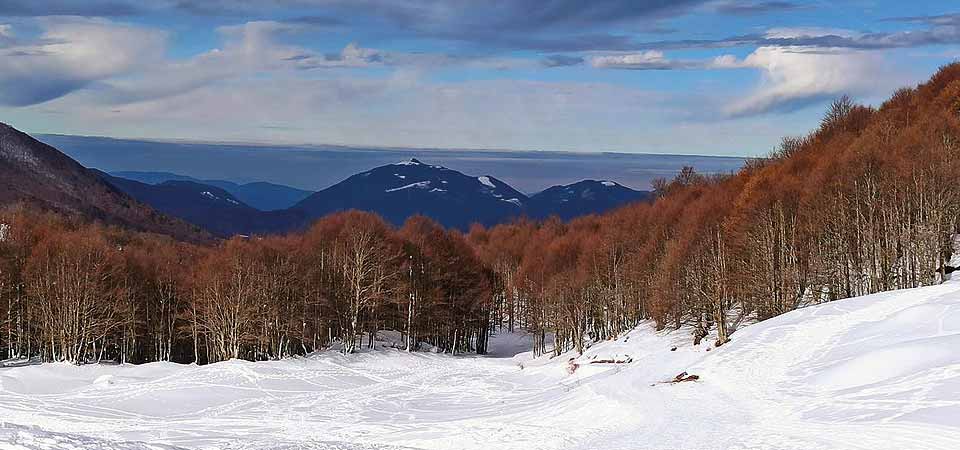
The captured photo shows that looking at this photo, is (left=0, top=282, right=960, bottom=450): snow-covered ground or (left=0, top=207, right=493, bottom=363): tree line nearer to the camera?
(left=0, top=282, right=960, bottom=450): snow-covered ground

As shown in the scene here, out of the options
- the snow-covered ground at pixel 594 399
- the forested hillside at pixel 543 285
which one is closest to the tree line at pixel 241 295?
the forested hillside at pixel 543 285

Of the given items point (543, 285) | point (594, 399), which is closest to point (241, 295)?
point (594, 399)

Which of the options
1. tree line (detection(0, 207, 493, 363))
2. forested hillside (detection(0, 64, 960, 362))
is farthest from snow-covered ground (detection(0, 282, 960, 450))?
tree line (detection(0, 207, 493, 363))

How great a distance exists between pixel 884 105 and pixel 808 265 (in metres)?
63.9

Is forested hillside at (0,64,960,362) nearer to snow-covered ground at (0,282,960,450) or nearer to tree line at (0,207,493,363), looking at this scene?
tree line at (0,207,493,363)

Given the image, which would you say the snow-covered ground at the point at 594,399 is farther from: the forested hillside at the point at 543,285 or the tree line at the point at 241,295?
the tree line at the point at 241,295

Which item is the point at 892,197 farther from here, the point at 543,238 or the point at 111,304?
the point at 543,238

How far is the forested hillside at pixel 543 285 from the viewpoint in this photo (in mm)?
58656

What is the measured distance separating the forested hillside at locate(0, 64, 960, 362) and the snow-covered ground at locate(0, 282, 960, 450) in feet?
29.5

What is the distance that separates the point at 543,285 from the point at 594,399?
61223mm

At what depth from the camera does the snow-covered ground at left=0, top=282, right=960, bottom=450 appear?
23.8 m

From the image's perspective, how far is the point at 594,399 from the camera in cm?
3484

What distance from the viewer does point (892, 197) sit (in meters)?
58.7

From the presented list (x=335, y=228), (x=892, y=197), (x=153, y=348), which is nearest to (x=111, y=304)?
(x=153, y=348)
